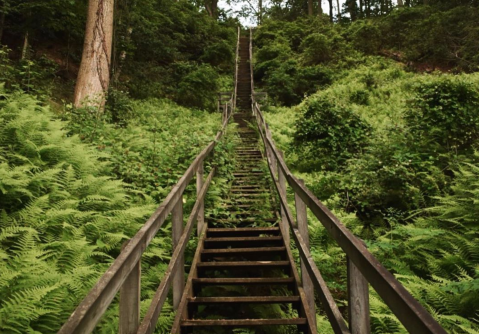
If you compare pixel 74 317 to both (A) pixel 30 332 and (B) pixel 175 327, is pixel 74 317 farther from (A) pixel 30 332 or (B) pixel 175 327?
(B) pixel 175 327

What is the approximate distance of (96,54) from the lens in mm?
8938

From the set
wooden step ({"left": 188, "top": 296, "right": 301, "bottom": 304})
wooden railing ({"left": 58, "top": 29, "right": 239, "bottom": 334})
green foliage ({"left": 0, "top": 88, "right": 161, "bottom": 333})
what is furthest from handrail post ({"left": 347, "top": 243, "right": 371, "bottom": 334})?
green foliage ({"left": 0, "top": 88, "right": 161, "bottom": 333})

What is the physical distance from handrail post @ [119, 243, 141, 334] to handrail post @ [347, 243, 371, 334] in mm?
1163

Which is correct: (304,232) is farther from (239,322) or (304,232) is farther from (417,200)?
(417,200)

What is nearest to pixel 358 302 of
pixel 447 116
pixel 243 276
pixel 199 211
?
pixel 243 276

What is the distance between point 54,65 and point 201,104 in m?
7.07

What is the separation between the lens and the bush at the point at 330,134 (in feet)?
29.6

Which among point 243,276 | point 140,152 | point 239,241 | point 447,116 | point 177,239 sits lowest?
point 243,276

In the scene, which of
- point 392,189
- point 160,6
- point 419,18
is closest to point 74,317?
point 392,189

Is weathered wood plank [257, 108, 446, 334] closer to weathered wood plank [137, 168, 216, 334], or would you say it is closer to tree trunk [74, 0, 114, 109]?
weathered wood plank [137, 168, 216, 334]

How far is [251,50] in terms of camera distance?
28.1m

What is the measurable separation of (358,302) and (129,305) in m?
1.22

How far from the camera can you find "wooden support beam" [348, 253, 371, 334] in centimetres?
166

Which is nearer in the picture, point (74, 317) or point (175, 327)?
point (74, 317)
